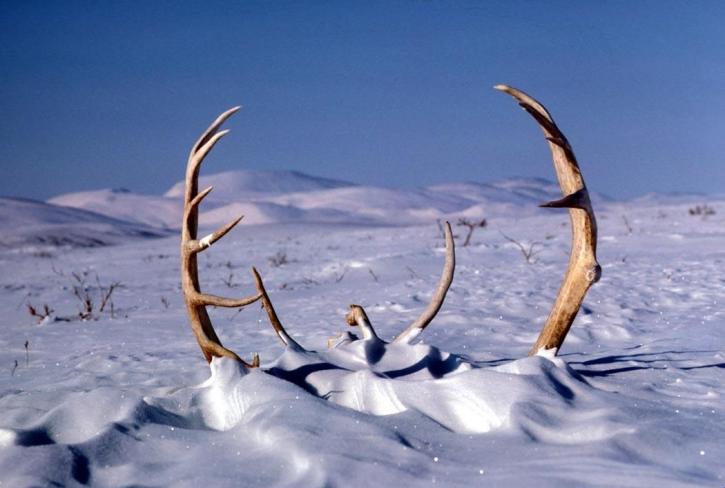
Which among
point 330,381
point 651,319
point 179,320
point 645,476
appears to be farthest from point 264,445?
point 179,320

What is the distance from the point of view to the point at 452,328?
14.9 ft

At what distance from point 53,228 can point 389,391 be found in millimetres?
21322

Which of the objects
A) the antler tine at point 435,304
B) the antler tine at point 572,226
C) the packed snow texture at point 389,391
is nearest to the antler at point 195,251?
the packed snow texture at point 389,391

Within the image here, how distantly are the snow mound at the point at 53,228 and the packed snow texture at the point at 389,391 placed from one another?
545 inches

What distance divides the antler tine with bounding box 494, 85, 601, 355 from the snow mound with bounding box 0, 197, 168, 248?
1840 cm

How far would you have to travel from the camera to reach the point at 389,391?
A: 8.21 ft

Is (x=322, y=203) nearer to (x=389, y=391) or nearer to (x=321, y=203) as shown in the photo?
(x=321, y=203)

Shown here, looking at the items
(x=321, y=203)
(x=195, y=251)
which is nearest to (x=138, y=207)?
(x=321, y=203)

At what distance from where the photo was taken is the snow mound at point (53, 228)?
2020 centimetres

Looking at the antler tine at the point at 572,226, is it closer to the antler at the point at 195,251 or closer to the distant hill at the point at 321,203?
the antler at the point at 195,251

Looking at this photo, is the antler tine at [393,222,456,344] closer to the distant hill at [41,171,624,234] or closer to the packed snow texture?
the packed snow texture

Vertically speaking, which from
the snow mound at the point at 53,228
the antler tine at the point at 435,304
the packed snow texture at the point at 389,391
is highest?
the antler tine at the point at 435,304

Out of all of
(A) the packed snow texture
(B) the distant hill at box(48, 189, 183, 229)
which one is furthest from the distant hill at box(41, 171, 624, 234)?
(A) the packed snow texture

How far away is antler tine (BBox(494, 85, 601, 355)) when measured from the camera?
270 cm
